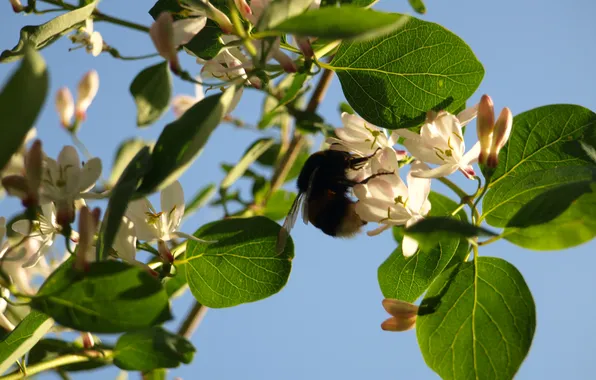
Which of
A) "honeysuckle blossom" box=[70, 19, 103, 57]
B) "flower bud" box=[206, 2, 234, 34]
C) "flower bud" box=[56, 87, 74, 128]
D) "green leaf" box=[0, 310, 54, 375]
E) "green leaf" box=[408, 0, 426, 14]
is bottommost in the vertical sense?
"green leaf" box=[0, 310, 54, 375]

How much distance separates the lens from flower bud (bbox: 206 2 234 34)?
3.75ft

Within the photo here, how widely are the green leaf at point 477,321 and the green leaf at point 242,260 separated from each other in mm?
298

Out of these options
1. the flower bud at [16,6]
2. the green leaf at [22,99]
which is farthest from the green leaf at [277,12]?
the flower bud at [16,6]

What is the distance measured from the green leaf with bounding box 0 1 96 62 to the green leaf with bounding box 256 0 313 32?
62 centimetres

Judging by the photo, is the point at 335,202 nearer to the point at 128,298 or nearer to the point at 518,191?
the point at 518,191

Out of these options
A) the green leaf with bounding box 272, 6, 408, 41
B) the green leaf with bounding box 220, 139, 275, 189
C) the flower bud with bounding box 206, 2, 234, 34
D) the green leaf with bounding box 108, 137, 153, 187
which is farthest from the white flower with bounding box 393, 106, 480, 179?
the green leaf with bounding box 108, 137, 153, 187

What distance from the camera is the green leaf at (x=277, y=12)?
933 mm

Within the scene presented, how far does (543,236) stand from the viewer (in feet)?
3.80

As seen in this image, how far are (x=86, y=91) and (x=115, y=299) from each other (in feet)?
3.19

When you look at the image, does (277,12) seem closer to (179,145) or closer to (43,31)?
(179,145)

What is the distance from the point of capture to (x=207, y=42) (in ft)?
4.62

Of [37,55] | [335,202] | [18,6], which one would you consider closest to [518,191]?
[335,202]

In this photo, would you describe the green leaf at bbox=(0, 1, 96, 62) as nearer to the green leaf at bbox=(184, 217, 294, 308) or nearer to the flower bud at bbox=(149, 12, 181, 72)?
the flower bud at bbox=(149, 12, 181, 72)

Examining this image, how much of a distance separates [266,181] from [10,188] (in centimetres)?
170
